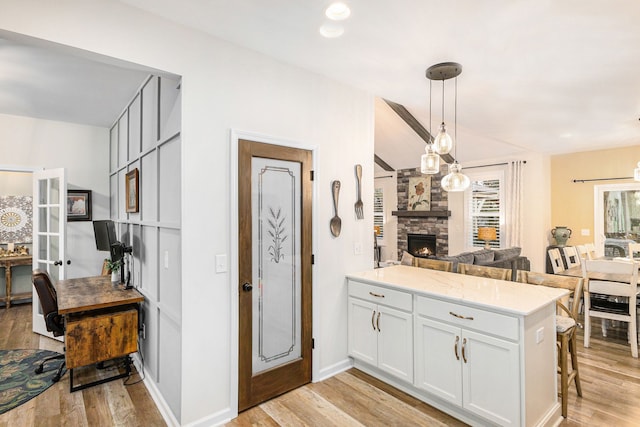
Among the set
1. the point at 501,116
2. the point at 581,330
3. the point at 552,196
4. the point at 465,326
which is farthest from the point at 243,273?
the point at 552,196

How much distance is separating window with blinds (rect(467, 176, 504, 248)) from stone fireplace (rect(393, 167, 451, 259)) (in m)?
0.56

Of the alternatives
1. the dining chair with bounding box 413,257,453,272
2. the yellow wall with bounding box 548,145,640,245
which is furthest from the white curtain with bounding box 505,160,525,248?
the dining chair with bounding box 413,257,453,272

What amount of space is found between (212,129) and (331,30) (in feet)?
3.56

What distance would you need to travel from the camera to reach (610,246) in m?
6.47

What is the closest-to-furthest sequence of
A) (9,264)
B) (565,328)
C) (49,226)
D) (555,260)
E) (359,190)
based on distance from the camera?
(565,328) → (359,190) → (49,226) → (555,260) → (9,264)

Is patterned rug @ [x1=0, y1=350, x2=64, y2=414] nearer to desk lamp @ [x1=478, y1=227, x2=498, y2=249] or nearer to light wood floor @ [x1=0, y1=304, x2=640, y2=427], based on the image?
light wood floor @ [x1=0, y1=304, x2=640, y2=427]

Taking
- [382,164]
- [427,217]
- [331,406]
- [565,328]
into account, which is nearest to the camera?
[565,328]

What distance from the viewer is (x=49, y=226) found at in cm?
425

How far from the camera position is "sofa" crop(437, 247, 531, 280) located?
4.92 m

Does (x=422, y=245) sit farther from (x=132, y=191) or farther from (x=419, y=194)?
(x=132, y=191)

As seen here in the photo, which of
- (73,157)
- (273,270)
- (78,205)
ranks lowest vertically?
(273,270)

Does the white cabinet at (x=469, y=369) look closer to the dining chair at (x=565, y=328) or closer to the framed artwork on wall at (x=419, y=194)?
the dining chair at (x=565, y=328)

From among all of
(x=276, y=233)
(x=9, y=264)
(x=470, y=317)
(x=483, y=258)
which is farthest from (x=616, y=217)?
(x=9, y=264)

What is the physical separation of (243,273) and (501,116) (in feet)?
12.9
